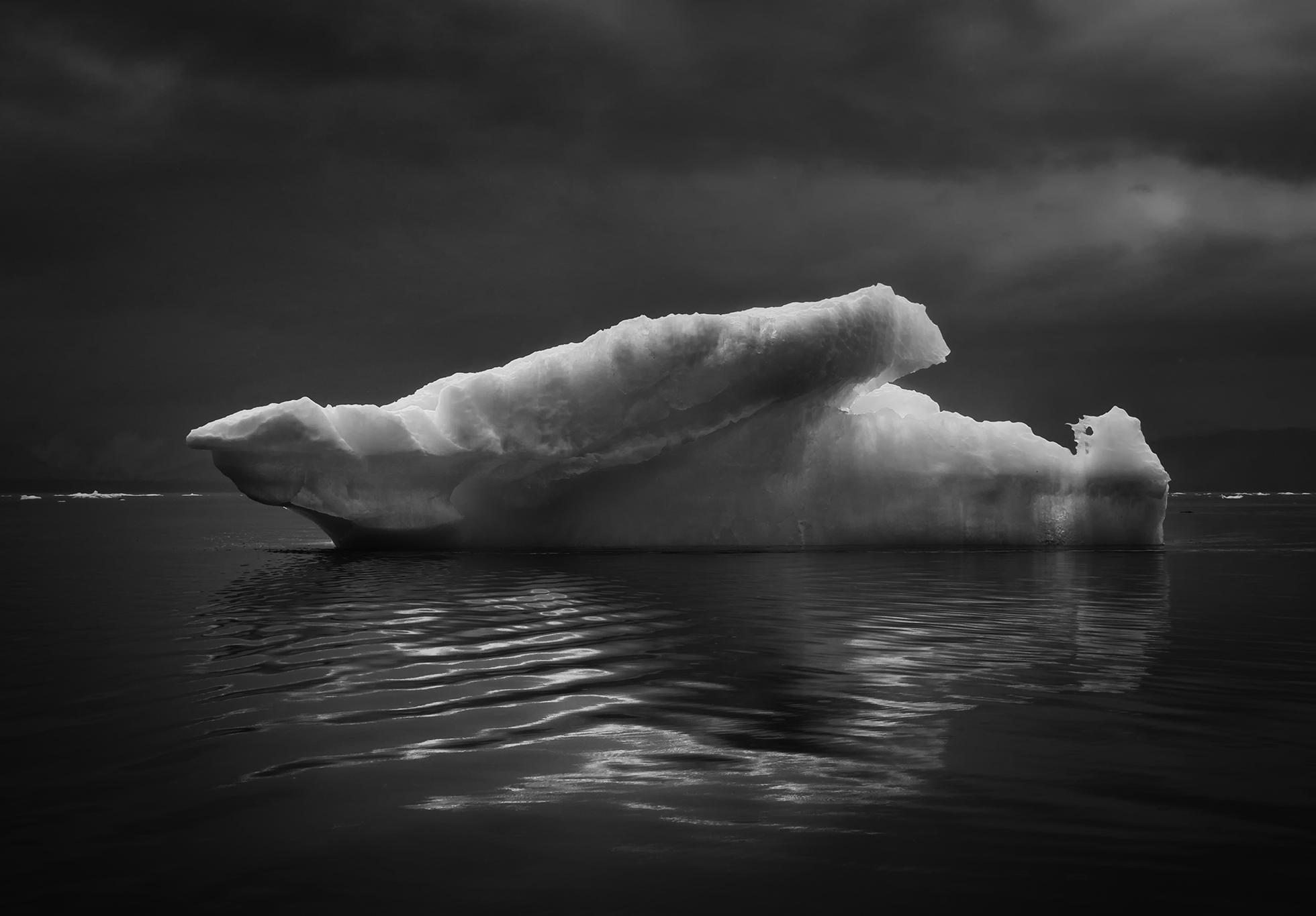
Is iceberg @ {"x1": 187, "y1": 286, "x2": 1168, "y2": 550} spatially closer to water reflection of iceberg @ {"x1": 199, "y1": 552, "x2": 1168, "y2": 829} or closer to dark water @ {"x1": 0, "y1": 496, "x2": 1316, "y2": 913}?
water reflection of iceberg @ {"x1": 199, "y1": 552, "x2": 1168, "y2": 829}

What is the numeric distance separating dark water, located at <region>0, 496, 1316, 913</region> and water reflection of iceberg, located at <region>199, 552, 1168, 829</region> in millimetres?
31

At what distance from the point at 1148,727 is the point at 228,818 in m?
4.36

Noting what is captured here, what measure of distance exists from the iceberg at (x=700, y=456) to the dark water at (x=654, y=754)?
4992 mm

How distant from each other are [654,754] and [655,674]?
1.88 metres

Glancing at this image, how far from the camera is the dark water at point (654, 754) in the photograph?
3113 mm

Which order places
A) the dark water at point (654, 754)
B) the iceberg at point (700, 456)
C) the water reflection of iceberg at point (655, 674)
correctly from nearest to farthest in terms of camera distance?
→ the dark water at point (654, 754)
the water reflection of iceberg at point (655, 674)
the iceberg at point (700, 456)

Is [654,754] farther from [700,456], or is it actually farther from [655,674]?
[700,456]

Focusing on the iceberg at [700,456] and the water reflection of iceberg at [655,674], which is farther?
the iceberg at [700,456]

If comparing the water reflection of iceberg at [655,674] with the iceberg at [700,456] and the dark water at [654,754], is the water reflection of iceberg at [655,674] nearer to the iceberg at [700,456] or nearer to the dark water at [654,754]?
the dark water at [654,754]

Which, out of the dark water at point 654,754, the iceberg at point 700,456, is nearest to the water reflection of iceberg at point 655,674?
the dark water at point 654,754

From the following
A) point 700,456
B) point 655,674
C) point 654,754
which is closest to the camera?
point 654,754

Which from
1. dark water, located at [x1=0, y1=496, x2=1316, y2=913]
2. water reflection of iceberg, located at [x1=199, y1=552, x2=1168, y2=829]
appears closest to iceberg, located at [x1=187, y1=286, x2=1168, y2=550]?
water reflection of iceberg, located at [x1=199, y1=552, x2=1168, y2=829]

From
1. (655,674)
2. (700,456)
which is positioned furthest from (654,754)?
(700,456)

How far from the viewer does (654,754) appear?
4.46m
